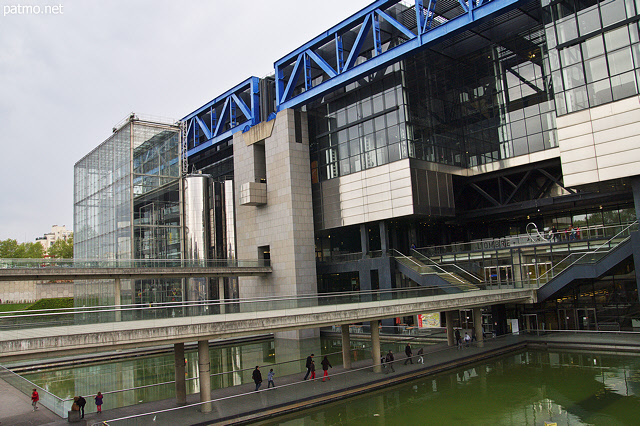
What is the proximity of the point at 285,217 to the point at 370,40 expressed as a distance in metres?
20.3

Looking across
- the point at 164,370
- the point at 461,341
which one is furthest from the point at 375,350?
the point at 164,370

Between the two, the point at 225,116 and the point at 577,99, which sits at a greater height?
the point at 225,116

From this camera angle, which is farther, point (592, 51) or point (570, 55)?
point (570, 55)

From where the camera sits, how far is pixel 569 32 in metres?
35.4

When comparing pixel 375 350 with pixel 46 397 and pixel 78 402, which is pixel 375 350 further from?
pixel 46 397

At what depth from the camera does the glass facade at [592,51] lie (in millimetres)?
32719

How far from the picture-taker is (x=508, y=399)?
2169 centimetres

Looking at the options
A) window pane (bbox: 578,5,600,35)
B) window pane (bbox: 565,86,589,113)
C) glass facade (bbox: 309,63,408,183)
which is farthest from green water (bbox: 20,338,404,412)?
window pane (bbox: 578,5,600,35)

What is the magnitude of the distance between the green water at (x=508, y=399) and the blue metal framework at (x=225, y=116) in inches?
1586

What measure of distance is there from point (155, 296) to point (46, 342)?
3751cm

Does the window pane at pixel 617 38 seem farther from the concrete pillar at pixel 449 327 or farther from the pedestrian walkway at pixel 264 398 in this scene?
the pedestrian walkway at pixel 264 398

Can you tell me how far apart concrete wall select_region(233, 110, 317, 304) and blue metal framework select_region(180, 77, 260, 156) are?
17.5ft

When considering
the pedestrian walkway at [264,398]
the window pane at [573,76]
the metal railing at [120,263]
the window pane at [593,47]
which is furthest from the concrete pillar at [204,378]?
the window pane at [593,47]

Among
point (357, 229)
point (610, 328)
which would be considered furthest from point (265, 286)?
point (610, 328)
